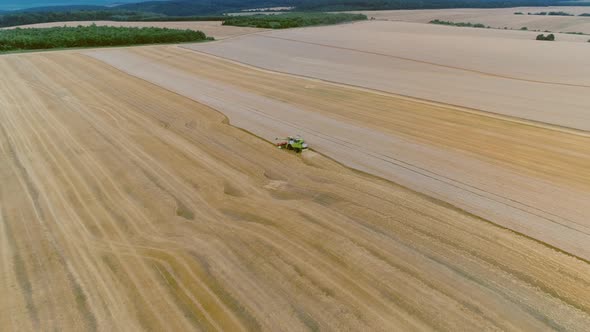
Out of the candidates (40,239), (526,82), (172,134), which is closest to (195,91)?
(172,134)

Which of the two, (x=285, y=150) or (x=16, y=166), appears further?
(x=285, y=150)

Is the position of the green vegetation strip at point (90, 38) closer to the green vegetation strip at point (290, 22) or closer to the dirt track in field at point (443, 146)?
the green vegetation strip at point (290, 22)

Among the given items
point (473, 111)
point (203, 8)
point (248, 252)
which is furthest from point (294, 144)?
point (203, 8)

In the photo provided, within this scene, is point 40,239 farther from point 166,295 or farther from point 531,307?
point 531,307

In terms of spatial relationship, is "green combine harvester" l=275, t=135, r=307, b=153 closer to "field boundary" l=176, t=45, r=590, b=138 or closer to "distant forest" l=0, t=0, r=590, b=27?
"field boundary" l=176, t=45, r=590, b=138

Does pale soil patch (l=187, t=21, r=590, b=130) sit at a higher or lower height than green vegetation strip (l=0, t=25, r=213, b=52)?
lower

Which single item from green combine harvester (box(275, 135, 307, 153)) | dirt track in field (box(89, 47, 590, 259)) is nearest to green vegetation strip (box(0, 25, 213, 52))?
dirt track in field (box(89, 47, 590, 259))

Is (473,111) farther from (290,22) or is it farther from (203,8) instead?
(203,8)
